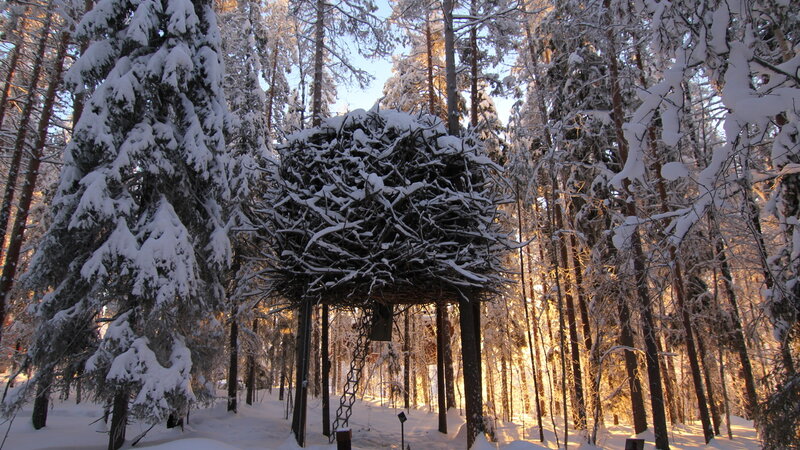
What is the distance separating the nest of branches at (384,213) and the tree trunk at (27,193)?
6.54m

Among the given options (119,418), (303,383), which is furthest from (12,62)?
(303,383)

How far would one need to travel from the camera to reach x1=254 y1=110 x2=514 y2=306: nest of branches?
5914 mm

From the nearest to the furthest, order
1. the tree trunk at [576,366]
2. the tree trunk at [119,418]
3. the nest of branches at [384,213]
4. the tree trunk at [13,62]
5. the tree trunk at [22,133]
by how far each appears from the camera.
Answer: the nest of branches at [384,213], the tree trunk at [119,418], the tree trunk at [22,133], the tree trunk at [13,62], the tree trunk at [576,366]

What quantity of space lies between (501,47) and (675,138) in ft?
33.1

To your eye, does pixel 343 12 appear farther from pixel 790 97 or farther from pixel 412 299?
pixel 790 97

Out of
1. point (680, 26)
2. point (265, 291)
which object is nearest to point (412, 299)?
Result: point (265, 291)

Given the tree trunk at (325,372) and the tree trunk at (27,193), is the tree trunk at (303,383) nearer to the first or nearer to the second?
the tree trunk at (325,372)

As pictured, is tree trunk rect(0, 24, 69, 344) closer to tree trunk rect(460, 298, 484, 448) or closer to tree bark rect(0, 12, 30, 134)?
tree bark rect(0, 12, 30, 134)

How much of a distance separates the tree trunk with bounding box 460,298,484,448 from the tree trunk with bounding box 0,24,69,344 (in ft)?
31.0

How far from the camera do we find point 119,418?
6.29 meters

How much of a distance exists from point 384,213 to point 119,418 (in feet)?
16.3

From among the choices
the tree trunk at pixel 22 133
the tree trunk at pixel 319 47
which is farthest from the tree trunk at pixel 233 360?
the tree trunk at pixel 319 47

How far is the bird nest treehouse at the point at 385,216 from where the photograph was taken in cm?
593

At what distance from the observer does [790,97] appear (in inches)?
105
